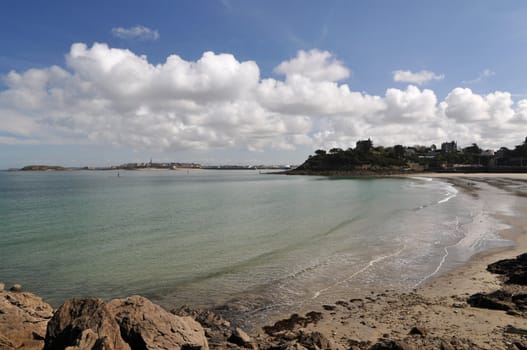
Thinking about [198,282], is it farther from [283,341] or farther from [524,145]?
[524,145]

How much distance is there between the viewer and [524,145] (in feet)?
469

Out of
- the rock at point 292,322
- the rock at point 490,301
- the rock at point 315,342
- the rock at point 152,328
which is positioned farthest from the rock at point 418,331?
the rock at point 152,328

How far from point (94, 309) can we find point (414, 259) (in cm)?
1424

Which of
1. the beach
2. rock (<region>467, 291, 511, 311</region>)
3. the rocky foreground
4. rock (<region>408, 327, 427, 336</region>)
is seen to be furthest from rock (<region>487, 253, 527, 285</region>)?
rock (<region>408, 327, 427, 336</region>)

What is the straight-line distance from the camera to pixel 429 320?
9172 mm

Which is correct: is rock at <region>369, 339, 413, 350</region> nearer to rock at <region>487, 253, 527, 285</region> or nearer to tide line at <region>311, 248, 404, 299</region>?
tide line at <region>311, 248, 404, 299</region>

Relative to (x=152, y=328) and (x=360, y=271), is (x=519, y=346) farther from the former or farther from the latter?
(x=152, y=328)

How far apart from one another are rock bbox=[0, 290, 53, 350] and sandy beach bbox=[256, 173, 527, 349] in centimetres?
624

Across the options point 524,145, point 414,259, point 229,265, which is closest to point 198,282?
point 229,265

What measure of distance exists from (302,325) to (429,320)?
344 centimetres

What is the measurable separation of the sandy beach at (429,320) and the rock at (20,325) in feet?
20.5

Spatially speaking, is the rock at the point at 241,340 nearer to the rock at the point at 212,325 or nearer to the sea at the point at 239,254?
the rock at the point at 212,325

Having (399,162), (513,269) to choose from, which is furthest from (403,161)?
(513,269)

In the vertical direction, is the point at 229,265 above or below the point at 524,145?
below
